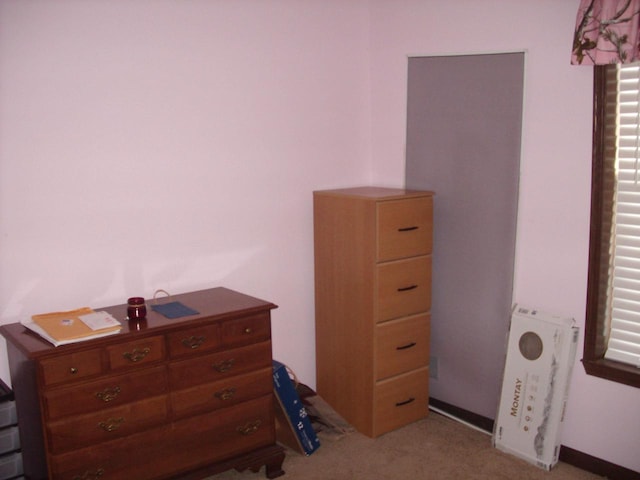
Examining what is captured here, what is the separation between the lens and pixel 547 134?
112 inches

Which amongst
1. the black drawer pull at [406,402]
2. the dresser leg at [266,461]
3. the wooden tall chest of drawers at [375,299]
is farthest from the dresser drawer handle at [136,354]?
the black drawer pull at [406,402]

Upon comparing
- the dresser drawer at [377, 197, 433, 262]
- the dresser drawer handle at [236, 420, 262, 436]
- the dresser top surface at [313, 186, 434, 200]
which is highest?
the dresser top surface at [313, 186, 434, 200]

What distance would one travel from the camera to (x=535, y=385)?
291 cm

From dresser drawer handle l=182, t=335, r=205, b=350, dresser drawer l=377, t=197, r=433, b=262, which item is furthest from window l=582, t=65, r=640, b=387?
dresser drawer handle l=182, t=335, r=205, b=350

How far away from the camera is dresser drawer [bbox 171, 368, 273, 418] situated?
2.55 m

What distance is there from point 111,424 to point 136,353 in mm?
285

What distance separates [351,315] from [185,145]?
1.20 meters

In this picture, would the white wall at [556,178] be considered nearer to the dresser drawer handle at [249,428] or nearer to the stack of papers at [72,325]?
the dresser drawer handle at [249,428]

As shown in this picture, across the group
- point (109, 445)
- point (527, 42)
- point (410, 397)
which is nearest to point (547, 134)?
point (527, 42)

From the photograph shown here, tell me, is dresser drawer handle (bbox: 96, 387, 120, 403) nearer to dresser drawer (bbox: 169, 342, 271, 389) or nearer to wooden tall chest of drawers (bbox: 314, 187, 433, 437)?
dresser drawer (bbox: 169, 342, 271, 389)

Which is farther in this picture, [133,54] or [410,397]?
[410,397]

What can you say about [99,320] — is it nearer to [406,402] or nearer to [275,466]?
[275,466]

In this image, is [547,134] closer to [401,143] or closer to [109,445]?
[401,143]

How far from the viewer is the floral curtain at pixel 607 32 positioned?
2318 mm
